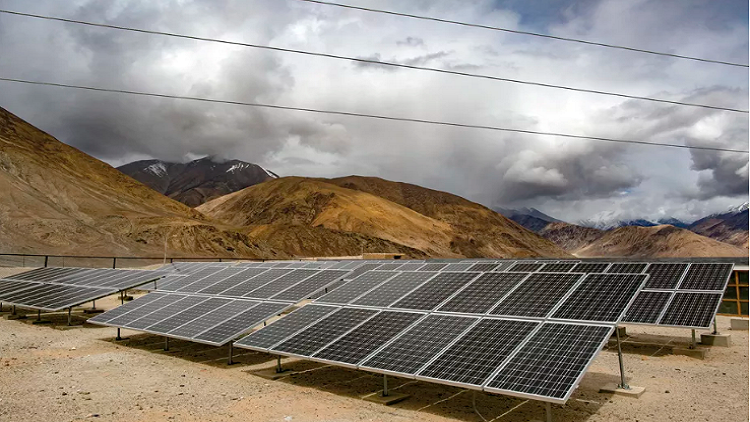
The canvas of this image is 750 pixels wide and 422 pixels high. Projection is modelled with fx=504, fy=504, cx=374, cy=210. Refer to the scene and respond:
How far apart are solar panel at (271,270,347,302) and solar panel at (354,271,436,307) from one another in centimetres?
252

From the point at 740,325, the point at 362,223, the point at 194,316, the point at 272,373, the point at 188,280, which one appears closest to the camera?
the point at 272,373

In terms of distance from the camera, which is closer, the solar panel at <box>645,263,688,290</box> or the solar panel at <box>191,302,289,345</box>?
the solar panel at <box>191,302,289,345</box>

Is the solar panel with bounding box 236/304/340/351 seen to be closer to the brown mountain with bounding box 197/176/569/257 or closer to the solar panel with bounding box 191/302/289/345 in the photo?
the solar panel with bounding box 191/302/289/345

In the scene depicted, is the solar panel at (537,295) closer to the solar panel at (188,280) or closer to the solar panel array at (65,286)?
the solar panel at (188,280)

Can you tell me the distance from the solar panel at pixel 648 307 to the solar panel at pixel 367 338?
8328 millimetres

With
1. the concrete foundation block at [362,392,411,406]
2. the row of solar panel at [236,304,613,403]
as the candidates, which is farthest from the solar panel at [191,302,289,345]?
the concrete foundation block at [362,392,411,406]

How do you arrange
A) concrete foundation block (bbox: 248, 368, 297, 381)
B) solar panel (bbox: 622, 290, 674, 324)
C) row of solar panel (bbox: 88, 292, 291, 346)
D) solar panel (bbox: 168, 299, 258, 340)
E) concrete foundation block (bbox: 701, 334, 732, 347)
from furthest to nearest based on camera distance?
concrete foundation block (bbox: 701, 334, 732, 347)
solar panel (bbox: 622, 290, 674, 324)
solar panel (bbox: 168, 299, 258, 340)
row of solar panel (bbox: 88, 292, 291, 346)
concrete foundation block (bbox: 248, 368, 297, 381)

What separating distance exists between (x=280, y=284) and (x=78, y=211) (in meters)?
75.2

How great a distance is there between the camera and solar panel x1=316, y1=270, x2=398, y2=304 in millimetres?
13859

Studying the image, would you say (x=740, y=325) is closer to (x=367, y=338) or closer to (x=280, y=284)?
(x=367, y=338)

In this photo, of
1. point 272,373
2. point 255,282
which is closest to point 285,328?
point 272,373

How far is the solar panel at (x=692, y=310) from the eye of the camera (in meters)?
14.8

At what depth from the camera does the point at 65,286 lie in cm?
2275

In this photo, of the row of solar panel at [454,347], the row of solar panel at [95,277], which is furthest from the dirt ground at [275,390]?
the row of solar panel at [95,277]
